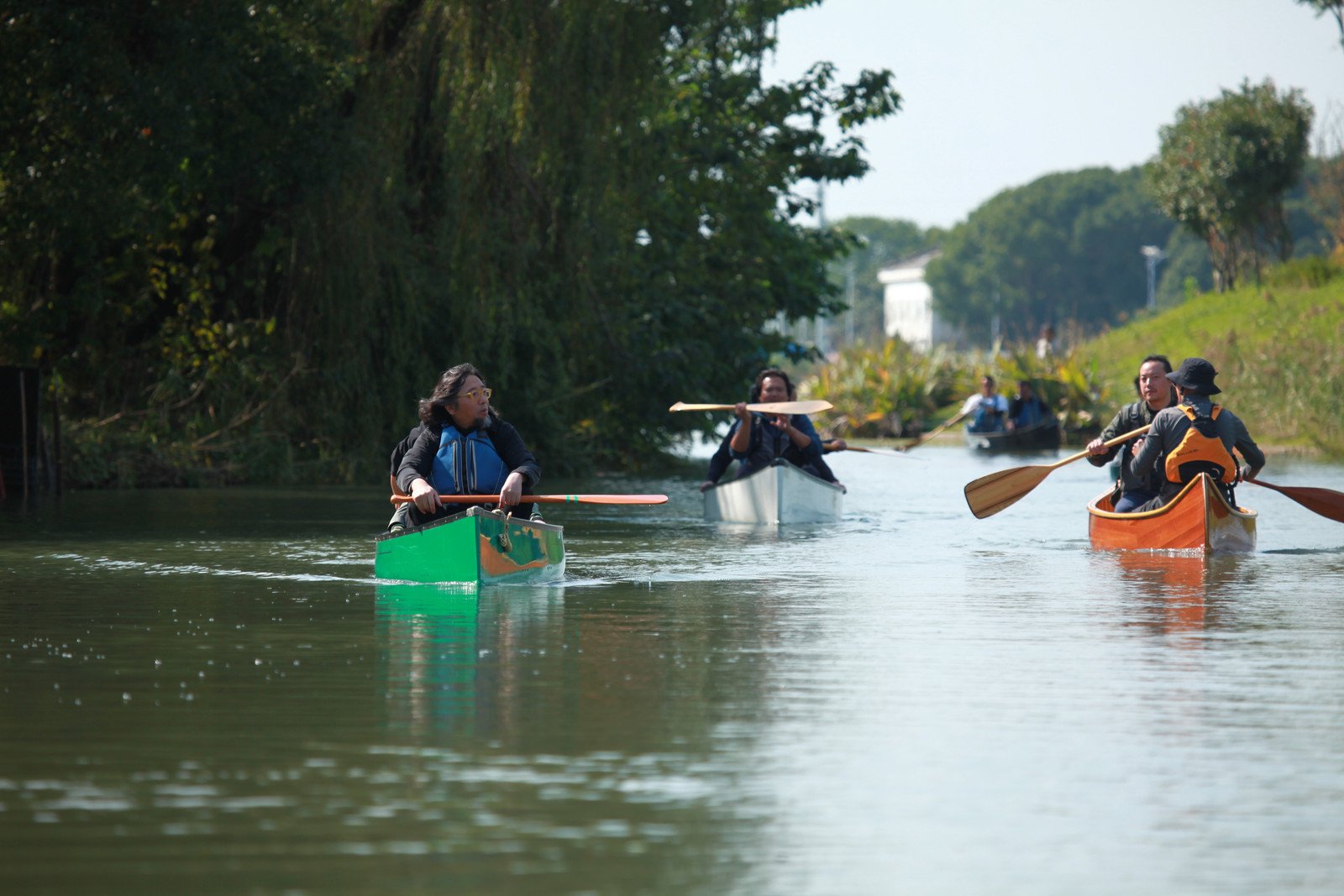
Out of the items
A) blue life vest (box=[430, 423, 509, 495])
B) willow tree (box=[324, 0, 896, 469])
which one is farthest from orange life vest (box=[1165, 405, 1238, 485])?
willow tree (box=[324, 0, 896, 469])

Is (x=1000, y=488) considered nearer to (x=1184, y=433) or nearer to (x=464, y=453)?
(x=1184, y=433)

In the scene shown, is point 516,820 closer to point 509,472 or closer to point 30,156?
point 509,472

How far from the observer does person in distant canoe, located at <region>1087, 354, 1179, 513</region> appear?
15273 mm

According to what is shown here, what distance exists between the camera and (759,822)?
18.1 ft

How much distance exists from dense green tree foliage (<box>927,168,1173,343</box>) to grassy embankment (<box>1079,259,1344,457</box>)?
240ft

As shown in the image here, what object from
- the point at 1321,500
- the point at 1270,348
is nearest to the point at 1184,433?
the point at 1321,500

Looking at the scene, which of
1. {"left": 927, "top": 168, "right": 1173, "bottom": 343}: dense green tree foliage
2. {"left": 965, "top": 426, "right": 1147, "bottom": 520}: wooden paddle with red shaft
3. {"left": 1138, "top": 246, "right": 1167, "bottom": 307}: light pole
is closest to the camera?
{"left": 965, "top": 426, "right": 1147, "bottom": 520}: wooden paddle with red shaft

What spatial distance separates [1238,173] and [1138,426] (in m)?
38.1

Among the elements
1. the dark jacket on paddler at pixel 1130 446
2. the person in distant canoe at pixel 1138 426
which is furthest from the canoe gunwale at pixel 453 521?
the dark jacket on paddler at pixel 1130 446

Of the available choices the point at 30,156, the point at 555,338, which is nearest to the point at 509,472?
the point at 30,156

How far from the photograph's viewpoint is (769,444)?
19594mm

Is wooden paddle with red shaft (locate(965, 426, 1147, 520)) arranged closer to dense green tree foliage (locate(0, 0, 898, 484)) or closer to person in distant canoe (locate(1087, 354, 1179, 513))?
person in distant canoe (locate(1087, 354, 1179, 513))

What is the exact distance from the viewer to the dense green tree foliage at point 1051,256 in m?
130

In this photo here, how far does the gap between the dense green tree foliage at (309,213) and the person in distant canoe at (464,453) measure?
408 inches
